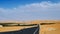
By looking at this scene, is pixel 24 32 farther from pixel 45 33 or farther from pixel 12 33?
pixel 45 33

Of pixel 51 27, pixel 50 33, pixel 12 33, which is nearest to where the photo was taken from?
pixel 12 33

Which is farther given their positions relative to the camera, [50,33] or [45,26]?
[45,26]

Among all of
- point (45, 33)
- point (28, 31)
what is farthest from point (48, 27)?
point (28, 31)

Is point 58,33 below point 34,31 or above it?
below

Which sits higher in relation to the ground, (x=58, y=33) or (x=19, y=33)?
(x=19, y=33)

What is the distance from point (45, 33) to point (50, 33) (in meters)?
0.41

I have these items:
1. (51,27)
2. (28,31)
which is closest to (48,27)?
(51,27)

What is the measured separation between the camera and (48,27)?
439 inches

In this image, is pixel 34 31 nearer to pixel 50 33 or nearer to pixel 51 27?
pixel 50 33

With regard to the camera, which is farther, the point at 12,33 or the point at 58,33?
the point at 58,33

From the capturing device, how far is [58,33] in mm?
9250

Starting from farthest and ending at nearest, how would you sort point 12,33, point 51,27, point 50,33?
point 51,27
point 50,33
point 12,33

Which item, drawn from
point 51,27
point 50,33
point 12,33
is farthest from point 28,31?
point 51,27

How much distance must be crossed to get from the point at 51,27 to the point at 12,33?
22.4 ft
